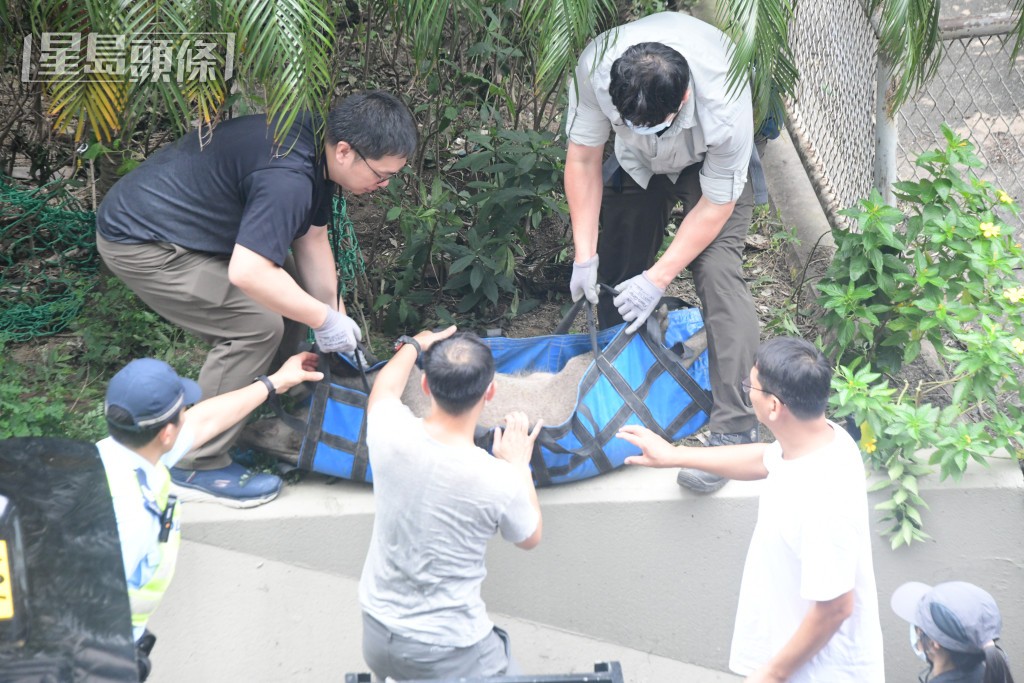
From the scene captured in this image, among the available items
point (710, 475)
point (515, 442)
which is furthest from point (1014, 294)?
point (515, 442)

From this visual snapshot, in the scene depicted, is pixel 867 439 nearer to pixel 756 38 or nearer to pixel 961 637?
pixel 961 637

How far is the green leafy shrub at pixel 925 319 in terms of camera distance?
3342 millimetres

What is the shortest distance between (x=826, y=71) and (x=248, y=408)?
308 centimetres

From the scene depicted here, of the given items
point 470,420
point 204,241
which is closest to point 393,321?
point 204,241

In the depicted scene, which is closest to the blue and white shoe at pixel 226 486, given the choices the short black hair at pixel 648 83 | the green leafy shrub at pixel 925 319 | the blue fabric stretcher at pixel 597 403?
the blue fabric stretcher at pixel 597 403

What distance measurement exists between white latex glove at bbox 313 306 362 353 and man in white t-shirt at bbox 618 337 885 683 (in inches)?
49.7

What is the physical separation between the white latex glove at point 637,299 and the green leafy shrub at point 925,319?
0.66 meters

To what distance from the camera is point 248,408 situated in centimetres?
292

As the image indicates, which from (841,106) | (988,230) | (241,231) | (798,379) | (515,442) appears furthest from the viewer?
(841,106)

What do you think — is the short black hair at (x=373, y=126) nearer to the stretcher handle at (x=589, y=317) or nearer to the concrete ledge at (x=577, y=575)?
the stretcher handle at (x=589, y=317)

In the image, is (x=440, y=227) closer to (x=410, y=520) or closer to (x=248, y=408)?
(x=248, y=408)

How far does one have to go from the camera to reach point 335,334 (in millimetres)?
3166

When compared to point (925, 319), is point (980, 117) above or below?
above

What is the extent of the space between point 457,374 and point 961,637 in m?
1.35
